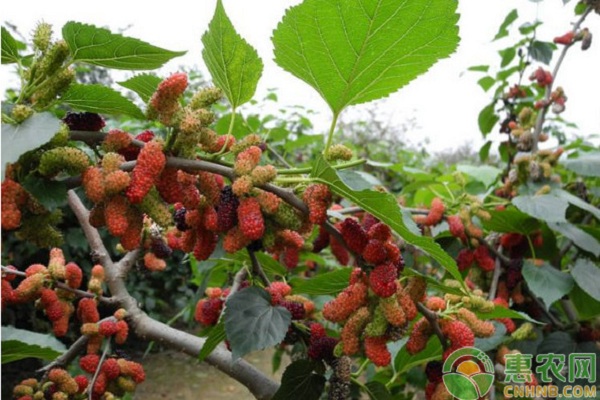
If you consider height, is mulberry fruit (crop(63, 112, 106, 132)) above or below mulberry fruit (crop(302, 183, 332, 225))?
above

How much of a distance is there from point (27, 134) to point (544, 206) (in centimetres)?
105

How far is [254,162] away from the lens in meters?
0.57

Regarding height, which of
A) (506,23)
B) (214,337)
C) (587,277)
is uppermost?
(506,23)

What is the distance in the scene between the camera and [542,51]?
1.92 m

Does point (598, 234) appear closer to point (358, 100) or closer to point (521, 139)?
point (521, 139)

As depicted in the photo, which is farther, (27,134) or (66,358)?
(66,358)

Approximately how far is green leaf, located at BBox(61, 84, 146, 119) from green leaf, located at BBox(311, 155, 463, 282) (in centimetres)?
21

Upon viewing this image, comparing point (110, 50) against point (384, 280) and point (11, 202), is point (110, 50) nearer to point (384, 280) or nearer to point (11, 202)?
point (11, 202)

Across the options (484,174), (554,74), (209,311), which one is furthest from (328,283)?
(554,74)

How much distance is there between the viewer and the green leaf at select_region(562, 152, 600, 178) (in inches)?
54.0

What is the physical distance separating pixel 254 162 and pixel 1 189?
0.80ft

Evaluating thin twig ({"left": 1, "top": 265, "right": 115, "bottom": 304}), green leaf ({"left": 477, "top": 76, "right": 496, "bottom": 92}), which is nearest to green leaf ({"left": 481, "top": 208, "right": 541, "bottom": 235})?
thin twig ({"left": 1, "top": 265, "right": 115, "bottom": 304})

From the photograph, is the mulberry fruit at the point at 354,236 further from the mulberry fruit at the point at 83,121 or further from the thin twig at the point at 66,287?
the thin twig at the point at 66,287

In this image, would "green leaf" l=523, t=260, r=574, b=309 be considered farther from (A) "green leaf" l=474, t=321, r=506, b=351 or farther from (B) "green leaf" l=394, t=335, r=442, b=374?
(B) "green leaf" l=394, t=335, r=442, b=374
